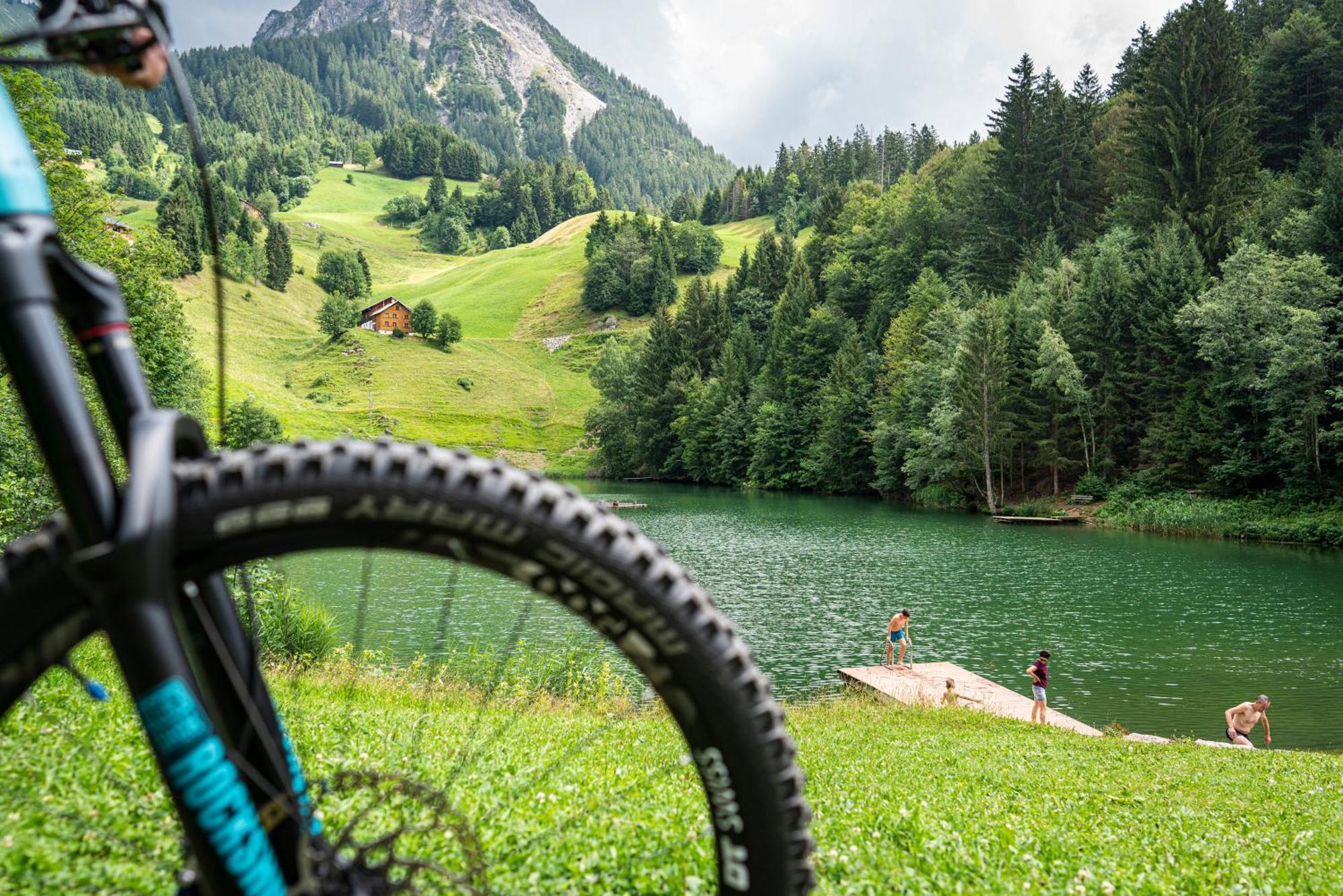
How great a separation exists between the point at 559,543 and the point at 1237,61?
86714mm

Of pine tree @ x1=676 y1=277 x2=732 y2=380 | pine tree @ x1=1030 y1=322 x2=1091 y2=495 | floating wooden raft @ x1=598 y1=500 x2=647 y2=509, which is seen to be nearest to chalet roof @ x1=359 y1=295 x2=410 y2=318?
pine tree @ x1=676 y1=277 x2=732 y2=380

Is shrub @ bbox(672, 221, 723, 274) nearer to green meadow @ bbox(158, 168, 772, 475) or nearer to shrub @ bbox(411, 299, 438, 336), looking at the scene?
green meadow @ bbox(158, 168, 772, 475)

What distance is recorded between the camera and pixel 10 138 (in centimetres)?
181

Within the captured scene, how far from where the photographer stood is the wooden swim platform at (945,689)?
17.4 metres

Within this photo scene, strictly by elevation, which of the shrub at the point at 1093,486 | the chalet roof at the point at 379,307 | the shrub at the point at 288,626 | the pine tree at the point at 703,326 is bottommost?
the shrub at the point at 288,626

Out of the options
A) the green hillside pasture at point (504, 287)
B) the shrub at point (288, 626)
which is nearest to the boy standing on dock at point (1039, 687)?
the shrub at point (288, 626)

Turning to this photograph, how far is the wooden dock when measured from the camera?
17719 mm

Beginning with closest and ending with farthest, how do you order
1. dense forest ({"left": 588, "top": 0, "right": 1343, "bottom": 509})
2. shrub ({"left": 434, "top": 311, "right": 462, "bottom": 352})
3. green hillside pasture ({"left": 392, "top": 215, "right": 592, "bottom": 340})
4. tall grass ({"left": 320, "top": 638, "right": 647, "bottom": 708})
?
tall grass ({"left": 320, "top": 638, "right": 647, "bottom": 708}) → dense forest ({"left": 588, "top": 0, "right": 1343, "bottom": 509}) → shrub ({"left": 434, "top": 311, "right": 462, "bottom": 352}) → green hillside pasture ({"left": 392, "top": 215, "right": 592, "bottom": 340})

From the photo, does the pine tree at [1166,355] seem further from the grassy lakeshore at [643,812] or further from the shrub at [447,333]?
the shrub at [447,333]

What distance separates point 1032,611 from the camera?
29125mm

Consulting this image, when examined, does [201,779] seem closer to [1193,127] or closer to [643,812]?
[643,812]

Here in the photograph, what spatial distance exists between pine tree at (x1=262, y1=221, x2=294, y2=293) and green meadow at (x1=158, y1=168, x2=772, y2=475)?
217 cm

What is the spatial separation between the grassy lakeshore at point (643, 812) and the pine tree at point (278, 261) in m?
147

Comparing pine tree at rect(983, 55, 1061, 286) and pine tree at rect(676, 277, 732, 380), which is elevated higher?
pine tree at rect(983, 55, 1061, 286)
